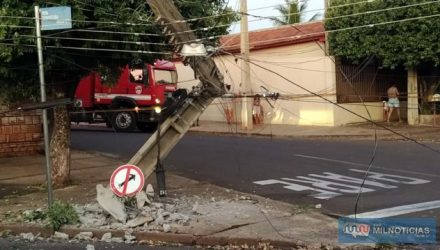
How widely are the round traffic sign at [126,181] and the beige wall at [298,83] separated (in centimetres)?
1420

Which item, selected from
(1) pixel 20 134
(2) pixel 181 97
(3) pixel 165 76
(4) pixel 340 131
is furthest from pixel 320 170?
(3) pixel 165 76

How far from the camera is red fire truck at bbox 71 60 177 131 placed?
78.8ft

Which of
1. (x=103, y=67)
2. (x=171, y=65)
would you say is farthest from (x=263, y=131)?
(x=103, y=67)

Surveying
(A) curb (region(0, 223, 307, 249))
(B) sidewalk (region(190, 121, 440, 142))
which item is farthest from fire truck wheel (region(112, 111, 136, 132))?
(A) curb (region(0, 223, 307, 249))

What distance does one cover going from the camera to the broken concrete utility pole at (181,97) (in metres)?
9.19

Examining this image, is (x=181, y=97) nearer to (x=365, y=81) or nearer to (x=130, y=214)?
(x=130, y=214)

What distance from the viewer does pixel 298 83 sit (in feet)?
80.9

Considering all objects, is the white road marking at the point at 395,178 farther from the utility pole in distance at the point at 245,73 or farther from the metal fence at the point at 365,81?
the metal fence at the point at 365,81

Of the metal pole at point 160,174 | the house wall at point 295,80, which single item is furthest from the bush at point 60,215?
the house wall at point 295,80

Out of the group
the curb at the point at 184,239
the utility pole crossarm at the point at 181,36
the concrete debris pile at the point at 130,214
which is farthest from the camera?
the utility pole crossarm at the point at 181,36

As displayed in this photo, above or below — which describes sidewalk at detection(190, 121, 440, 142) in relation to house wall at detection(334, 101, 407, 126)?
below

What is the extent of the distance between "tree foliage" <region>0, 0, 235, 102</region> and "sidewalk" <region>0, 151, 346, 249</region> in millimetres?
2040

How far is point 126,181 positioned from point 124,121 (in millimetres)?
16864

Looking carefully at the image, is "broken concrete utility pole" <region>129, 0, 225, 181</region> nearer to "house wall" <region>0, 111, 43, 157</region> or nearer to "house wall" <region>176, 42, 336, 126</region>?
"house wall" <region>0, 111, 43, 157</region>
